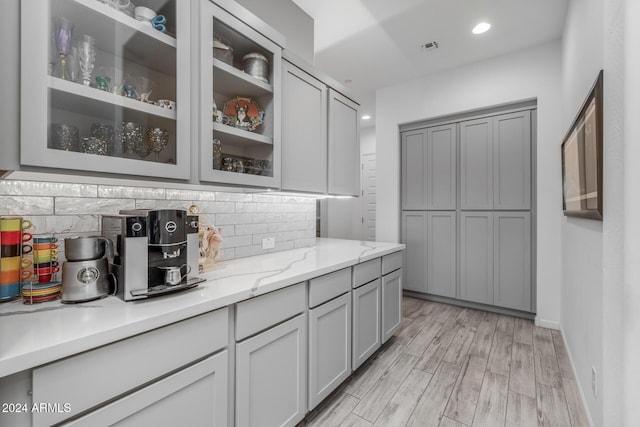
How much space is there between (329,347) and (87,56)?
1.81m

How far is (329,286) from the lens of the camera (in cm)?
172

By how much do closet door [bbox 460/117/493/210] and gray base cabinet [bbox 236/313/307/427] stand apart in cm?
277

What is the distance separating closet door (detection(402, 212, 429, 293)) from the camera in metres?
3.80

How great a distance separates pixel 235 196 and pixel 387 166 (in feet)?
8.47

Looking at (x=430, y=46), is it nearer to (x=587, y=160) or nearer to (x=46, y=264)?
(x=587, y=160)

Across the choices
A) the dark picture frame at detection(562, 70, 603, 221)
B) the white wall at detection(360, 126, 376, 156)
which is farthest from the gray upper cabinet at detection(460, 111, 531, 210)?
the white wall at detection(360, 126, 376, 156)

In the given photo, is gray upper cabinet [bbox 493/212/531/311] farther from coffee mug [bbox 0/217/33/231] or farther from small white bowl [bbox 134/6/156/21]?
coffee mug [bbox 0/217/33/231]

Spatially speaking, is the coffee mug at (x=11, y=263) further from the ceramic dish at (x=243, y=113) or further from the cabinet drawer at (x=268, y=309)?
the ceramic dish at (x=243, y=113)

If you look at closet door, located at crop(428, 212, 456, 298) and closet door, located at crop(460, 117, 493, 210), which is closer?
closet door, located at crop(460, 117, 493, 210)

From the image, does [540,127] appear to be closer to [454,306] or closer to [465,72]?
[465,72]

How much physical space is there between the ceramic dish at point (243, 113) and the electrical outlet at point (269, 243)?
0.84 meters

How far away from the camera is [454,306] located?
359 cm

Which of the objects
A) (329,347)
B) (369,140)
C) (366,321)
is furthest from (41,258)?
(369,140)

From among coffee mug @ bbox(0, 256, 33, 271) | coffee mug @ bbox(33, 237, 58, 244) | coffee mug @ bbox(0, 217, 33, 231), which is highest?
coffee mug @ bbox(0, 217, 33, 231)
